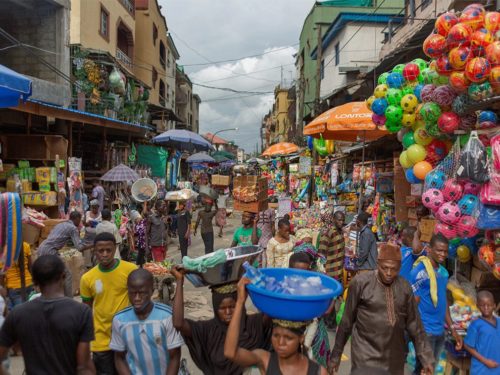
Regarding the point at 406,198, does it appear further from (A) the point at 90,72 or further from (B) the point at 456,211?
(A) the point at 90,72

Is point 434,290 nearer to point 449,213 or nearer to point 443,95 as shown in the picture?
point 449,213

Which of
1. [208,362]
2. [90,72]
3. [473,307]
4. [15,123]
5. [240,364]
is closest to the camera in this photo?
[240,364]

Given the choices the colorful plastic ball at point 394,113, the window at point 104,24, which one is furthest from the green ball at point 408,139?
the window at point 104,24

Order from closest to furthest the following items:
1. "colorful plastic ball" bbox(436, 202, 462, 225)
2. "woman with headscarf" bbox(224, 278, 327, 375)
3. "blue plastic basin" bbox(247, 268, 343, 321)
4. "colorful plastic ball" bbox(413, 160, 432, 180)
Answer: "blue plastic basin" bbox(247, 268, 343, 321), "woman with headscarf" bbox(224, 278, 327, 375), "colorful plastic ball" bbox(436, 202, 462, 225), "colorful plastic ball" bbox(413, 160, 432, 180)

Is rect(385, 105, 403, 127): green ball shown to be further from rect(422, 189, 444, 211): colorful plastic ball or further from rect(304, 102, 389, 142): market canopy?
rect(422, 189, 444, 211): colorful plastic ball

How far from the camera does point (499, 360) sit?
3996 mm

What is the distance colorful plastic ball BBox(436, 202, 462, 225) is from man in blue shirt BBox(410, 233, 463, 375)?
42 cm

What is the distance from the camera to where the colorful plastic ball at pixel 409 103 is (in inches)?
241

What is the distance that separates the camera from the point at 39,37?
13.8m

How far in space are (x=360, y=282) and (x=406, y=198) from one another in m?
4.47

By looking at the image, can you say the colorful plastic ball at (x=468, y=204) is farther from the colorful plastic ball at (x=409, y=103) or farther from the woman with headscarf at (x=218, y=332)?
the woman with headscarf at (x=218, y=332)

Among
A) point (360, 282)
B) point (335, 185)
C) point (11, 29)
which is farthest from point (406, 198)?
point (11, 29)

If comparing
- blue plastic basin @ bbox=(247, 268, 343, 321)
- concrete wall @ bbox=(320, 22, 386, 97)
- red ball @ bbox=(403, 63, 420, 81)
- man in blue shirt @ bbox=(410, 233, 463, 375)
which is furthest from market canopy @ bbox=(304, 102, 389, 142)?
concrete wall @ bbox=(320, 22, 386, 97)

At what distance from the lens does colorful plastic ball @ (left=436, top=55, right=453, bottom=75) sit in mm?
4914
